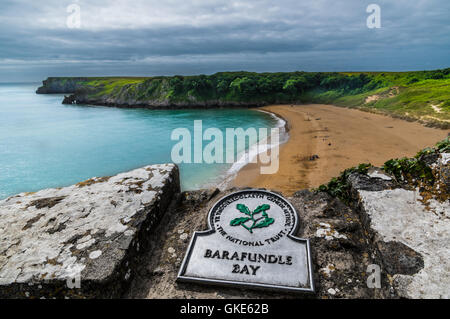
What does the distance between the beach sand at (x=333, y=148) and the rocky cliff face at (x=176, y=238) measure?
6782 millimetres

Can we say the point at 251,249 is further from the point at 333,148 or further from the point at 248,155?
the point at 333,148

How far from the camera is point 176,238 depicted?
4.46 m

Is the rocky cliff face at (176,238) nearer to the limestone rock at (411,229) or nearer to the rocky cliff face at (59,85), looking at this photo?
the limestone rock at (411,229)

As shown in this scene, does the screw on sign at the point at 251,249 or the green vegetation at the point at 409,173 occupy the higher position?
the green vegetation at the point at 409,173

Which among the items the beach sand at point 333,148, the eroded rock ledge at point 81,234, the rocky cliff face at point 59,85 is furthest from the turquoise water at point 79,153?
the rocky cliff face at point 59,85

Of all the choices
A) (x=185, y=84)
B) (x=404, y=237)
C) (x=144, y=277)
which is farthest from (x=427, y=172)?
(x=185, y=84)

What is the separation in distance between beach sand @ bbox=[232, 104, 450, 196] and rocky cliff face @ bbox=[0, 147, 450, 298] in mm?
6782

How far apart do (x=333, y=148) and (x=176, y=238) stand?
54.9 feet

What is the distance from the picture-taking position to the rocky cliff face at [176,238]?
325 cm

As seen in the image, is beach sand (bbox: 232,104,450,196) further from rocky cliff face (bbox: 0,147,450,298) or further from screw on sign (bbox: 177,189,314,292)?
screw on sign (bbox: 177,189,314,292)

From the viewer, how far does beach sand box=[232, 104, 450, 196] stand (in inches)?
521

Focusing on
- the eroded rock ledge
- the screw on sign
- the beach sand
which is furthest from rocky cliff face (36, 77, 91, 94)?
the screw on sign

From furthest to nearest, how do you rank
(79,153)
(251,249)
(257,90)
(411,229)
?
(257,90) < (79,153) < (251,249) < (411,229)

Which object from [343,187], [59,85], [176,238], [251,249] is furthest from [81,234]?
[59,85]
